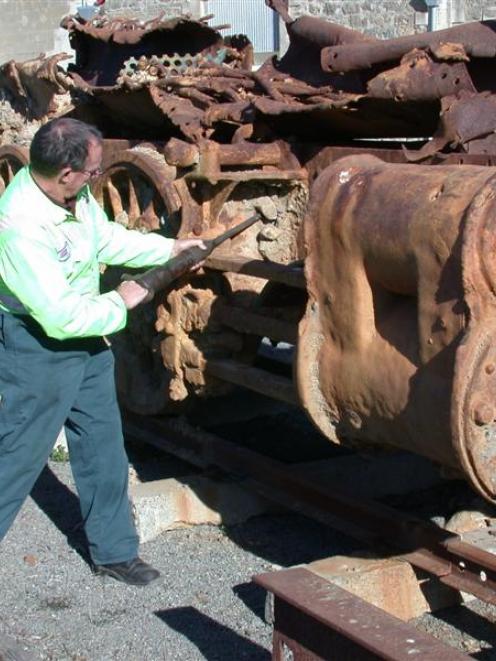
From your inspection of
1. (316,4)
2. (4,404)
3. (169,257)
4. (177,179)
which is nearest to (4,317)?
(4,404)

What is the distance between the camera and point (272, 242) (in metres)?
5.37

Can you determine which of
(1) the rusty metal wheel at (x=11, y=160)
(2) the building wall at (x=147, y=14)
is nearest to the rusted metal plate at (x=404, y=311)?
(1) the rusty metal wheel at (x=11, y=160)

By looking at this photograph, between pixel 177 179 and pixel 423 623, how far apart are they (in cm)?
207

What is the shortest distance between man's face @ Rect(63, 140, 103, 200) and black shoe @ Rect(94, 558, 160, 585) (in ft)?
4.69

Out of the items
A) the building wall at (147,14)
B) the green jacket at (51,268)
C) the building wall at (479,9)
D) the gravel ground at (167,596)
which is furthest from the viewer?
the building wall at (147,14)

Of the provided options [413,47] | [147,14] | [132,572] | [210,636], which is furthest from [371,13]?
[210,636]

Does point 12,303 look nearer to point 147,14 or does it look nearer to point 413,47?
point 413,47

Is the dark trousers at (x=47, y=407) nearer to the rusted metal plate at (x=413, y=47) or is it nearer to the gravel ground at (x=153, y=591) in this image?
the gravel ground at (x=153, y=591)

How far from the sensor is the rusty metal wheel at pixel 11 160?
662cm

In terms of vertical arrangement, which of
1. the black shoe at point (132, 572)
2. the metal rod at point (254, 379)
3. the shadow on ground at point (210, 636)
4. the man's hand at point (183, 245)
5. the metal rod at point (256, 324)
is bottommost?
the black shoe at point (132, 572)

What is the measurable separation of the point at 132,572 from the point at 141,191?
1774 millimetres

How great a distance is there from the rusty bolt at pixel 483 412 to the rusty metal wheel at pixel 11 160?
3.79 m

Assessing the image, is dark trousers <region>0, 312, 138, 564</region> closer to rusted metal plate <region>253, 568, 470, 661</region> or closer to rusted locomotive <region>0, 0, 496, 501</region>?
rusted locomotive <region>0, 0, 496, 501</region>

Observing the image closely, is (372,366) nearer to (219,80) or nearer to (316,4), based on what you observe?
(219,80)
